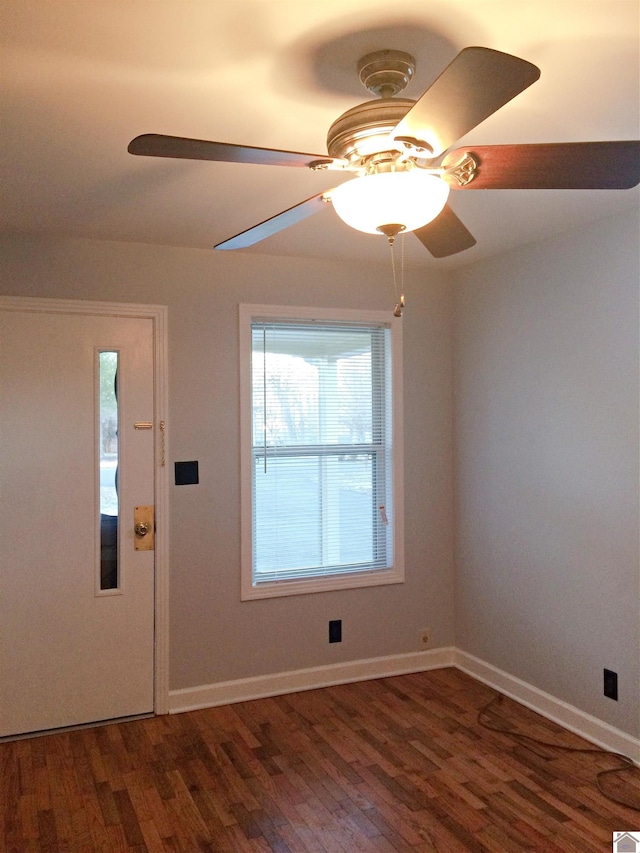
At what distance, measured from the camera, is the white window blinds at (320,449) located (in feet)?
12.7

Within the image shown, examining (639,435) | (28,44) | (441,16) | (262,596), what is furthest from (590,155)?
(262,596)

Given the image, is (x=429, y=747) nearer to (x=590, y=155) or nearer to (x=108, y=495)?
(x=108, y=495)

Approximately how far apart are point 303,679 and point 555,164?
3.11 meters

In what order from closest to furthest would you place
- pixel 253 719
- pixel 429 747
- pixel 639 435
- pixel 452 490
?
1. pixel 639 435
2. pixel 429 747
3. pixel 253 719
4. pixel 452 490

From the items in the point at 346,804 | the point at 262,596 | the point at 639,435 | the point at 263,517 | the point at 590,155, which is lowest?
the point at 346,804

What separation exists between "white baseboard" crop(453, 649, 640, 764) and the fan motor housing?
272 cm

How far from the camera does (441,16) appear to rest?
159cm

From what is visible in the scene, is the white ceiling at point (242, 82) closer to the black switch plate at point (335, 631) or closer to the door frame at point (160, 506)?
the door frame at point (160, 506)

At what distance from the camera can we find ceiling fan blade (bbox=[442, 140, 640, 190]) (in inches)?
60.1

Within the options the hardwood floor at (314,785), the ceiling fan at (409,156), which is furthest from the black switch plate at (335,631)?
the ceiling fan at (409,156)

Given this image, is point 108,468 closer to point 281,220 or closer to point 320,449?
point 320,449

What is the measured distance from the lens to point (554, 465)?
11.4ft

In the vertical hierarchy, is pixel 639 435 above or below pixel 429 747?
above

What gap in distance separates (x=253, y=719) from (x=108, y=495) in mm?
1335
